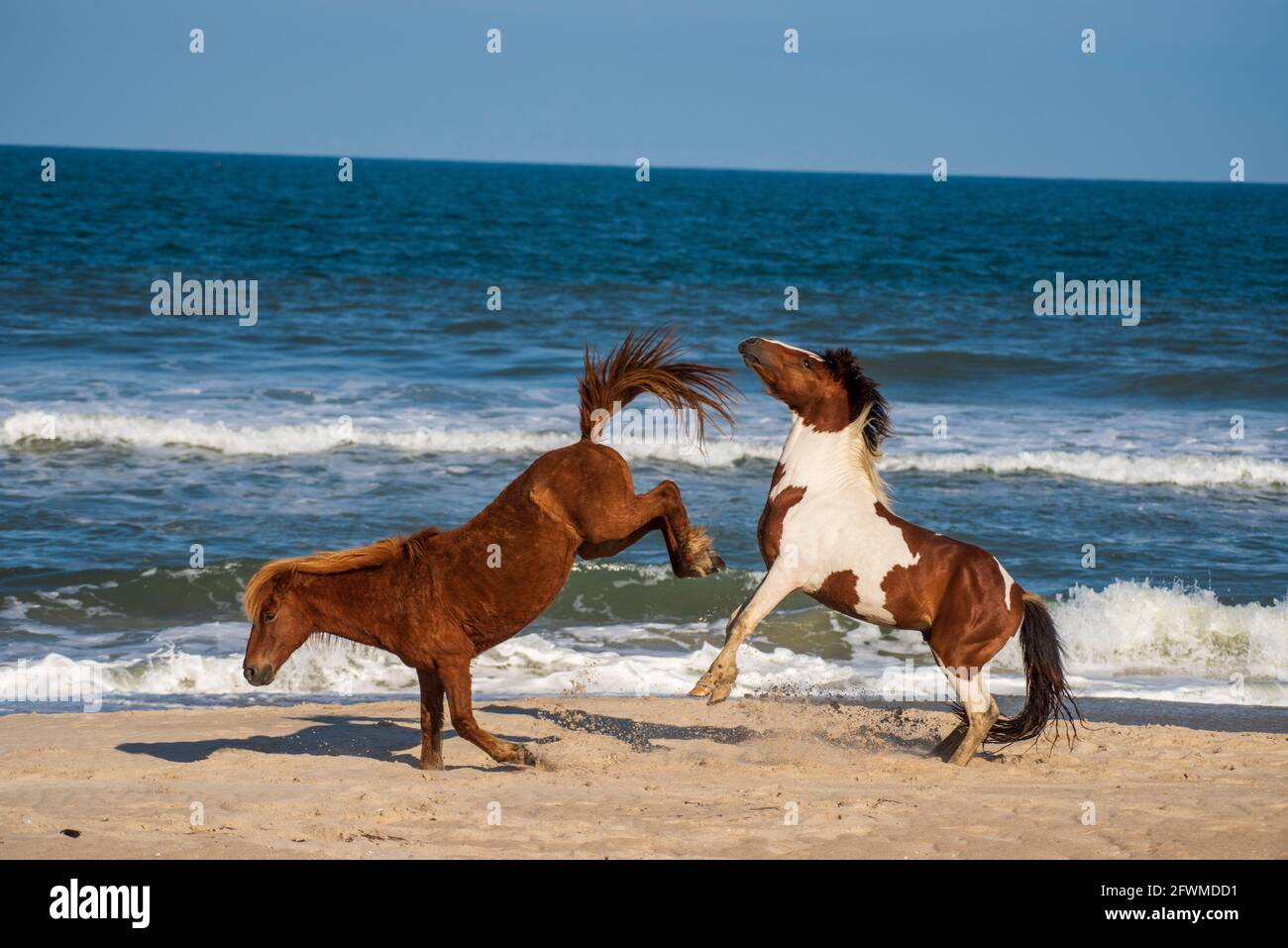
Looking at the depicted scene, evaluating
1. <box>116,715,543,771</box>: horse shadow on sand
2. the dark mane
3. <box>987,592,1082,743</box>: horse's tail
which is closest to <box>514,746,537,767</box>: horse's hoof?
<box>116,715,543,771</box>: horse shadow on sand

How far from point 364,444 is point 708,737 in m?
9.35

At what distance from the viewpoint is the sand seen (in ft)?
15.8

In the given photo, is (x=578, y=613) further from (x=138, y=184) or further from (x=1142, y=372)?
(x=138, y=184)

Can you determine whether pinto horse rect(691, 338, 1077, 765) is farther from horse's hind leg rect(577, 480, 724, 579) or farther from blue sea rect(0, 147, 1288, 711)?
blue sea rect(0, 147, 1288, 711)

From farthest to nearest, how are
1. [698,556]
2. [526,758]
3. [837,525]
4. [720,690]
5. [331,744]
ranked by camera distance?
[331,744]
[526,758]
[837,525]
[698,556]
[720,690]

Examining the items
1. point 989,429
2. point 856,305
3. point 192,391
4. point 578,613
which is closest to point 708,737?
point 578,613

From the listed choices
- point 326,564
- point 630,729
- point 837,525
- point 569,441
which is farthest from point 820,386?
point 569,441

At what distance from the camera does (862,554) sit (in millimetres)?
6023

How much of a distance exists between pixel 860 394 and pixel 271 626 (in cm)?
279

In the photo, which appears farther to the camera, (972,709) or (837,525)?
(972,709)

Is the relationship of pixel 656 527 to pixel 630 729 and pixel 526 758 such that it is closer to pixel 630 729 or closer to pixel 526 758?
pixel 526 758

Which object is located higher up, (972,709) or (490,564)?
(490,564)

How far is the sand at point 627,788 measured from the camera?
4828 millimetres

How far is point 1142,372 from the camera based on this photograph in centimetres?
2173
